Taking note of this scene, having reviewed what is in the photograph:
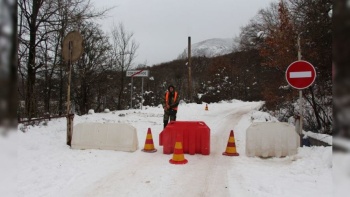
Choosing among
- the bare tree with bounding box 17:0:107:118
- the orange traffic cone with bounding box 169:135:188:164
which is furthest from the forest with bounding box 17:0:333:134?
the orange traffic cone with bounding box 169:135:188:164

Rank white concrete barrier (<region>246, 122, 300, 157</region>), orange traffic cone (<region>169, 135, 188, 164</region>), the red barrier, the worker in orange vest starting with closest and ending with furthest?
1. orange traffic cone (<region>169, 135, 188, 164</region>)
2. white concrete barrier (<region>246, 122, 300, 157</region>)
3. the red barrier
4. the worker in orange vest

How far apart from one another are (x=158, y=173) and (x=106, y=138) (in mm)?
2332

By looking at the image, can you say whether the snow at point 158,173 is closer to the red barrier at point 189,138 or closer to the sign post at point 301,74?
the red barrier at point 189,138

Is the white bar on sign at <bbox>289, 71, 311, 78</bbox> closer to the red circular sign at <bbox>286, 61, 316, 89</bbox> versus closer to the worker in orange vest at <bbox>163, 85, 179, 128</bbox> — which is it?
the red circular sign at <bbox>286, 61, 316, 89</bbox>

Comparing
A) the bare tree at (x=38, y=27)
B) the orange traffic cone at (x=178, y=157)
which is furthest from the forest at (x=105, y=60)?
the orange traffic cone at (x=178, y=157)

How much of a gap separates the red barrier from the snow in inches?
8.6

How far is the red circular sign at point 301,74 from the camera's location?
20.7ft

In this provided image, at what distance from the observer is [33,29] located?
32.4 ft

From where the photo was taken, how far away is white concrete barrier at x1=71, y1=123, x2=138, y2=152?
7.20m

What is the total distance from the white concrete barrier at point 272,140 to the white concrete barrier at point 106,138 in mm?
2874

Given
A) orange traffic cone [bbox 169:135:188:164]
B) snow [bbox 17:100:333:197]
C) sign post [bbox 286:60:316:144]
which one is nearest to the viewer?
snow [bbox 17:100:333:197]

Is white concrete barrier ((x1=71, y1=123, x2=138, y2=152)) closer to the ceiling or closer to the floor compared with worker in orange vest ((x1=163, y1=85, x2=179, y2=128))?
closer to the floor

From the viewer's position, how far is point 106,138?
23.8ft

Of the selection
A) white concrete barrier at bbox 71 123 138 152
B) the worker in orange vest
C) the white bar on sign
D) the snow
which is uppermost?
the white bar on sign
